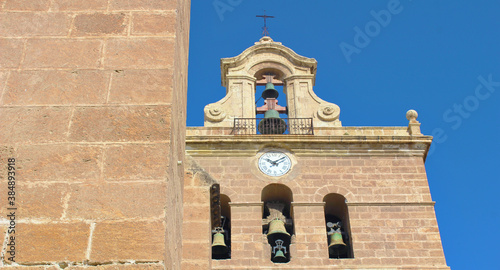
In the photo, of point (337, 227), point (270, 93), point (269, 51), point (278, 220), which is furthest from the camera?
point (269, 51)

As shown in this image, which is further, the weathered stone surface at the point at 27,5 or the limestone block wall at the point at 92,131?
the weathered stone surface at the point at 27,5

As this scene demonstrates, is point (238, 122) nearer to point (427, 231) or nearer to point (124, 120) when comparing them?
point (427, 231)

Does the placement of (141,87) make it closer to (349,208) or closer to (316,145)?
(349,208)

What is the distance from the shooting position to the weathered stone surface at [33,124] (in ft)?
13.1

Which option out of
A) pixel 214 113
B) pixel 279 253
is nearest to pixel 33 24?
pixel 279 253

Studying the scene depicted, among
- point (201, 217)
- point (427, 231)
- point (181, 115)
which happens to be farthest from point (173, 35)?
point (427, 231)

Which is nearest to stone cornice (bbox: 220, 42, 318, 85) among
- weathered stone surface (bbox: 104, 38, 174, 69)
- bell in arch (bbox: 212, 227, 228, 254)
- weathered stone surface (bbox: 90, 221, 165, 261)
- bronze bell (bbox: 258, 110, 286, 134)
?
bronze bell (bbox: 258, 110, 286, 134)

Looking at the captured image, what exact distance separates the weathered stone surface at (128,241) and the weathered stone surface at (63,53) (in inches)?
40.8

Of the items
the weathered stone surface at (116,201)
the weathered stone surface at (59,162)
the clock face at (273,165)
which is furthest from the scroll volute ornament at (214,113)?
the weathered stone surface at (116,201)

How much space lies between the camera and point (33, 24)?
4.50 metres

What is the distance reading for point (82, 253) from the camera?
3.64 m

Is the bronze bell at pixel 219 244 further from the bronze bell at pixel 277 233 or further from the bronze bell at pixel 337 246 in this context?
the bronze bell at pixel 337 246

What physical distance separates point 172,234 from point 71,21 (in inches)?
55.0

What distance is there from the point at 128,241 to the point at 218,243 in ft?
41.4
